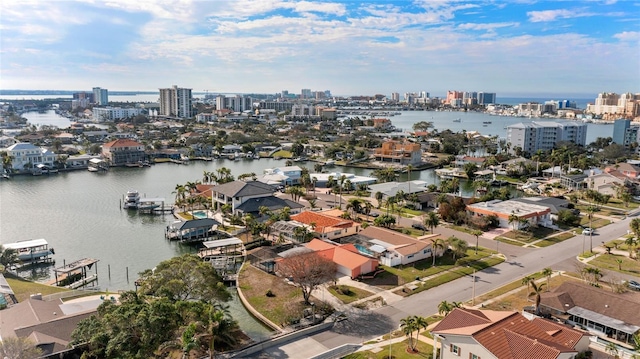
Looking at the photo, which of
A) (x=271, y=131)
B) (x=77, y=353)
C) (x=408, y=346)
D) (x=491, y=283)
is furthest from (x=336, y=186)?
(x=271, y=131)

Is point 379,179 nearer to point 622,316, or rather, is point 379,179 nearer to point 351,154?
point 351,154

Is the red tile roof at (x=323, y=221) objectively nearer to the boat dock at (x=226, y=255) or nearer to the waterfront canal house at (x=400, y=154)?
the boat dock at (x=226, y=255)

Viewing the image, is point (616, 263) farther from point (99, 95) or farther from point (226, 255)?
point (99, 95)

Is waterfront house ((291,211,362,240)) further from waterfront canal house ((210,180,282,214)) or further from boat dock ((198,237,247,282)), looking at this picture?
boat dock ((198,237,247,282))

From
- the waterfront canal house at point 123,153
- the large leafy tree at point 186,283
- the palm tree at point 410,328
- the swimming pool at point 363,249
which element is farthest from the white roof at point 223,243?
the waterfront canal house at point 123,153

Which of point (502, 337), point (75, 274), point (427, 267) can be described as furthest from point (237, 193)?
point (502, 337)

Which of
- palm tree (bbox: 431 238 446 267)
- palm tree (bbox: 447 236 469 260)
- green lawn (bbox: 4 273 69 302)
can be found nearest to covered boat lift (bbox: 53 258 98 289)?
green lawn (bbox: 4 273 69 302)
